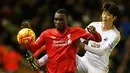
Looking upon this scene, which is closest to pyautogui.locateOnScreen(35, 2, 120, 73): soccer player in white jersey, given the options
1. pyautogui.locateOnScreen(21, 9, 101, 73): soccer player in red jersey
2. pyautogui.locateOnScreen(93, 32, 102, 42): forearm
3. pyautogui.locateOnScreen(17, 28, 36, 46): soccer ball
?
pyautogui.locateOnScreen(93, 32, 102, 42): forearm

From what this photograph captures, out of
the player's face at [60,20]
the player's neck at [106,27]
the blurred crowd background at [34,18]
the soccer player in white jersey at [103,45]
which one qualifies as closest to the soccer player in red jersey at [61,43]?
the player's face at [60,20]

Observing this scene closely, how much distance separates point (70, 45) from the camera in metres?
8.63

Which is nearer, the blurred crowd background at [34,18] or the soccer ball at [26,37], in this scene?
the soccer ball at [26,37]

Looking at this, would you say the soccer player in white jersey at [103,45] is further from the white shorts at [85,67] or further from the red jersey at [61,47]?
the red jersey at [61,47]

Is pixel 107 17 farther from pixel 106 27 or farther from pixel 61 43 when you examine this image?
pixel 61 43

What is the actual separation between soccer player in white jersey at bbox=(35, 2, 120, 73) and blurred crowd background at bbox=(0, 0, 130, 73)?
4891 millimetres

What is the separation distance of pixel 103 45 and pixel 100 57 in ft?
0.90

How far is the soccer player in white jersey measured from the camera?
9319 millimetres

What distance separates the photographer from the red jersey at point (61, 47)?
860cm

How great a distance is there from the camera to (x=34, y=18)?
15.8 meters

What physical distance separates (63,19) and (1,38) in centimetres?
724

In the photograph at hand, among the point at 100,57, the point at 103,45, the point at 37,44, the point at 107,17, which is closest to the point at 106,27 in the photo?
the point at 107,17

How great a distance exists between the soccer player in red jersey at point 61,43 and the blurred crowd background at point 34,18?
5798mm

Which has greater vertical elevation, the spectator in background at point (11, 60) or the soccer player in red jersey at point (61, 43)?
the soccer player in red jersey at point (61, 43)
